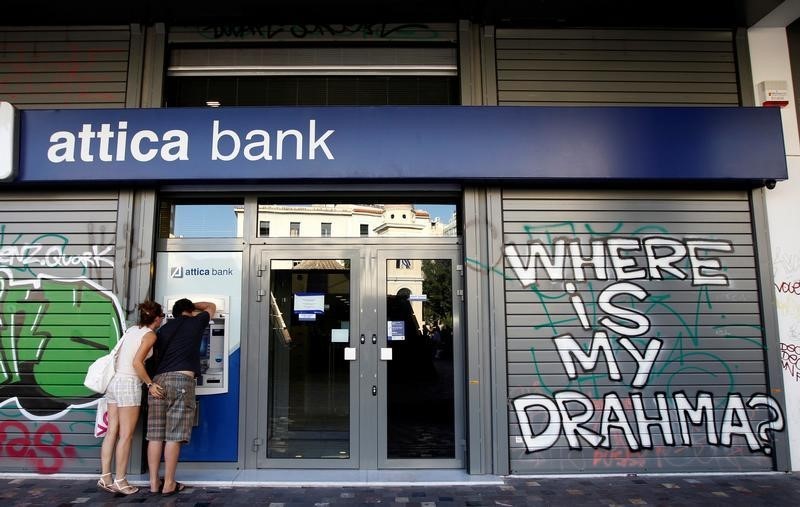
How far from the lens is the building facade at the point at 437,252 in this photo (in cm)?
466

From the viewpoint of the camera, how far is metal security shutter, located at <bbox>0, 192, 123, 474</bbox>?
4641 millimetres

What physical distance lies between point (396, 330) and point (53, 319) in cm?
318

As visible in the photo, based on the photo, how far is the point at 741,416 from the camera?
4.71 metres

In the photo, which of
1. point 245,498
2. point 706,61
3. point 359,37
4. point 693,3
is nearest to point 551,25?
A: point 693,3

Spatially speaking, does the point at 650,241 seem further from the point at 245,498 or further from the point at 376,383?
the point at 245,498

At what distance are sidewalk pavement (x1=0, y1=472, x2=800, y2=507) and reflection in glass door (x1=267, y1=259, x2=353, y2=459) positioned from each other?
1.68ft

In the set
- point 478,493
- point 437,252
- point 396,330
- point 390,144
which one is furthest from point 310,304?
point 478,493

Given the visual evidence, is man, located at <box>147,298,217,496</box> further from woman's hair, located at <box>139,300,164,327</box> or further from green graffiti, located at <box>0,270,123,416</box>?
green graffiti, located at <box>0,270,123,416</box>

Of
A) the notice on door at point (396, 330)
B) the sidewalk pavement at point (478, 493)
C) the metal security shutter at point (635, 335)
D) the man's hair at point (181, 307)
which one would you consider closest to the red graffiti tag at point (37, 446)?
the sidewalk pavement at point (478, 493)

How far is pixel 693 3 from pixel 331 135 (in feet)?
11.7

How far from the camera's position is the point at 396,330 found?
4910 mm

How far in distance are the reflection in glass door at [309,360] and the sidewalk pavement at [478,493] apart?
513 mm

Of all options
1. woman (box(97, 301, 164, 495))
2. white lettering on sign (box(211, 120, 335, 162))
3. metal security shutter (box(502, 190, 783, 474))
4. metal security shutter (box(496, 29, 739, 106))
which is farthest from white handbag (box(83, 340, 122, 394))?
metal security shutter (box(496, 29, 739, 106))

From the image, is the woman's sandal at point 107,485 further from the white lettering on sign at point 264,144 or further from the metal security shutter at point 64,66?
the metal security shutter at point 64,66
